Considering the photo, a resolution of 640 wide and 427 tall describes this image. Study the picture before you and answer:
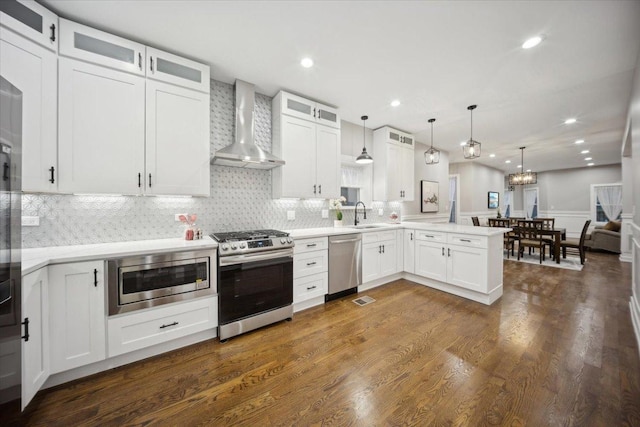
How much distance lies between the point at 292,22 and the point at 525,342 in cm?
369

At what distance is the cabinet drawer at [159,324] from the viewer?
6.22 feet

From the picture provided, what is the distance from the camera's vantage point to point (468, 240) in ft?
10.8

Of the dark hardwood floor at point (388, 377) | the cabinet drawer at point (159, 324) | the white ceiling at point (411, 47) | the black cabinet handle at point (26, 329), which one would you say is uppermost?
the white ceiling at point (411, 47)

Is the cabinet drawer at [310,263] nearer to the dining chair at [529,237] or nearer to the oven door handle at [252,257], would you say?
the oven door handle at [252,257]

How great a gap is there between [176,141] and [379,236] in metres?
3.07

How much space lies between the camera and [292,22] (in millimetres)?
2016

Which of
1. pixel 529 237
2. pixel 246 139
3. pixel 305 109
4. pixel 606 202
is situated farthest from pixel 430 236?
pixel 606 202

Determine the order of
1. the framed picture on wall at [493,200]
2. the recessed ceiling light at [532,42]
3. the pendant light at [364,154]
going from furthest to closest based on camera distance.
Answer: the framed picture on wall at [493,200]
the pendant light at [364,154]
the recessed ceiling light at [532,42]

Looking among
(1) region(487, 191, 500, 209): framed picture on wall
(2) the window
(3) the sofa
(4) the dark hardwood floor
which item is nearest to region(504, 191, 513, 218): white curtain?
(1) region(487, 191, 500, 209): framed picture on wall

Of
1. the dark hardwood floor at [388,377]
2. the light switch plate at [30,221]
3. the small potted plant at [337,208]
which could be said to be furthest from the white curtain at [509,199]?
the light switch plate at [30,221]

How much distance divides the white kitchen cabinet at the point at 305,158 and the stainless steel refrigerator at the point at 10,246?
218cm

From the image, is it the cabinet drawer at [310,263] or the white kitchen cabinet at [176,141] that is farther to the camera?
the cabinet drawer at [310,263]

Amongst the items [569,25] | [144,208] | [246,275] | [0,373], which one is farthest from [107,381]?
[569,25]

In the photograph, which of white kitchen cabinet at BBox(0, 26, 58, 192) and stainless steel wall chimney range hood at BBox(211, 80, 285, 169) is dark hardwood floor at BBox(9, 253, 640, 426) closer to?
white kitchen cabinet at BBox(0, 26, 58, 192)
